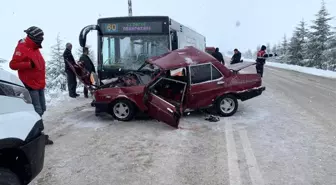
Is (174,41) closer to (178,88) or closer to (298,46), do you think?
(178,88)

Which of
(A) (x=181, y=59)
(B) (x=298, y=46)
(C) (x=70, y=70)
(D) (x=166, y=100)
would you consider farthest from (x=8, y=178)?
(B) (x=298, y=46)

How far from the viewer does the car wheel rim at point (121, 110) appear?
8.19 m

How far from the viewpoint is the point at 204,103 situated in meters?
8.48

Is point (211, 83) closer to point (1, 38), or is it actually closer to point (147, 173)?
point (147, 173)

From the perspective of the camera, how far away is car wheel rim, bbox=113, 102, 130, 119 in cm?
819

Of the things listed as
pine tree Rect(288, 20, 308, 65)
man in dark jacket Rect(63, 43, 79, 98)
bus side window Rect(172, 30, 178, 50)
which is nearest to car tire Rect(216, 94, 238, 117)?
bus side window Rect(172, 30, 178, 50)

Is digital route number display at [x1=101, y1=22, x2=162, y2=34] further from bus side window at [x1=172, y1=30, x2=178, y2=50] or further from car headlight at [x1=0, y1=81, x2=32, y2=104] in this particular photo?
car headlight at [x1=0, y1=81, x2=32, y2=104]

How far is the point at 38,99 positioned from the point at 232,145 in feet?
12.2

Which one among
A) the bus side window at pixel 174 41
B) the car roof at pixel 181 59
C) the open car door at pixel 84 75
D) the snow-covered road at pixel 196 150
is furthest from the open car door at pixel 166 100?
the bus side window at pixel 174 41

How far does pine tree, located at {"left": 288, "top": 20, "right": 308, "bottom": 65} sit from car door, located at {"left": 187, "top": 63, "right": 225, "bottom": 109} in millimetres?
36151

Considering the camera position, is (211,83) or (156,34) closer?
(211,83)

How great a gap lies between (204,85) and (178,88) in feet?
2.27

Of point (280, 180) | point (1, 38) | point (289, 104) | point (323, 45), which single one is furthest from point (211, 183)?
point (1, 38)

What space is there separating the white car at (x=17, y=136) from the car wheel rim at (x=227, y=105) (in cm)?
583
